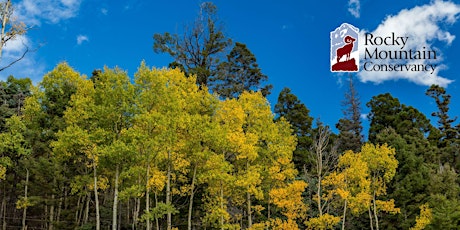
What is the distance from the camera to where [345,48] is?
22.9 metres

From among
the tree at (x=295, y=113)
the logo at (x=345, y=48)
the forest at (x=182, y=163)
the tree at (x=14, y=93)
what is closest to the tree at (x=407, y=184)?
the forest at (x=182, y=163)

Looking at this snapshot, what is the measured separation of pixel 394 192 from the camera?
25516 mm

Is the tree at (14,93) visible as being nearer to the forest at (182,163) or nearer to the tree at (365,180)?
the forest at (182,163)

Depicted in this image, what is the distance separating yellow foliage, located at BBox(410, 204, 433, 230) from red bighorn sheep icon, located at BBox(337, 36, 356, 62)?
419 inches

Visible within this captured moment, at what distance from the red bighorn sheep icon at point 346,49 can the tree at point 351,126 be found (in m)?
19.1

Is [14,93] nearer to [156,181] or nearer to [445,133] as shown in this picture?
[156,181]

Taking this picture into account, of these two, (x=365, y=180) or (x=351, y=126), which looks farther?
(x=351, y=126)

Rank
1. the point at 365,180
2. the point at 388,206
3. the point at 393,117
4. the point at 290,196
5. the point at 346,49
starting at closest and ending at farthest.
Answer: the point at 290,196
the point at 346,49
the point at 365,180
the point at 388,206
the point at 393,117

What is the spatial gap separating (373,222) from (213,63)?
60.8ft

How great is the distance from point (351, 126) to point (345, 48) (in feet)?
83.4

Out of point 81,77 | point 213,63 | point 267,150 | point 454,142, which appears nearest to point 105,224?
point 81,77

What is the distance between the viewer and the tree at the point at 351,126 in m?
40.7

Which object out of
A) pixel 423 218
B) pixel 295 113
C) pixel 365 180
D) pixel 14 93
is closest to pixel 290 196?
pixel 365 180

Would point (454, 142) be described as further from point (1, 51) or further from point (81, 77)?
point (1, 51)
